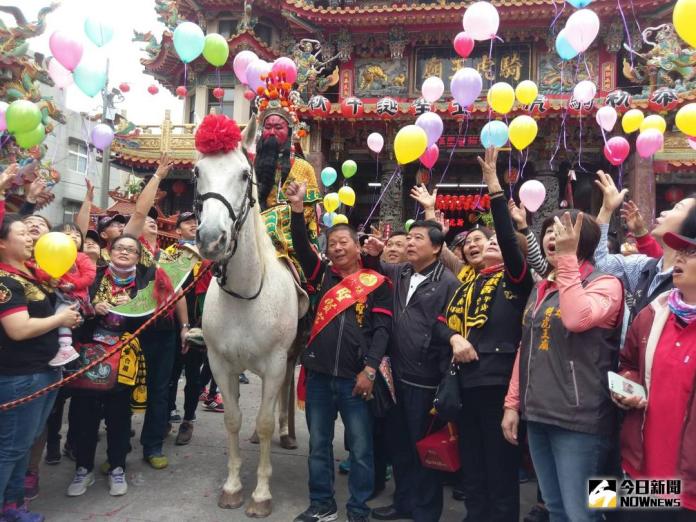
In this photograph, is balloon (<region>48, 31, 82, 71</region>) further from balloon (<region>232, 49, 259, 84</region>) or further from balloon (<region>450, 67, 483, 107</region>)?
balloon (<region>450, 67, 483, 107</region>)

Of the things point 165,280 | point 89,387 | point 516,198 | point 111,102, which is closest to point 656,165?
point 516,198

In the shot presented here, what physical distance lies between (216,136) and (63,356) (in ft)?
5.51

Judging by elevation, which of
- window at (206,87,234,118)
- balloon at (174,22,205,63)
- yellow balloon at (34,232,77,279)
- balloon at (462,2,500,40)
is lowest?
yellow balloon at (34,232,77,279)

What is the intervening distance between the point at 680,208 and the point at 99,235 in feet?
15.4

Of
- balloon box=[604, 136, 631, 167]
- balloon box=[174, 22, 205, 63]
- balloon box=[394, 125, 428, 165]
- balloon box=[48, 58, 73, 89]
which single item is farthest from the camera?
balloon box=[604, 136, 631, 167]

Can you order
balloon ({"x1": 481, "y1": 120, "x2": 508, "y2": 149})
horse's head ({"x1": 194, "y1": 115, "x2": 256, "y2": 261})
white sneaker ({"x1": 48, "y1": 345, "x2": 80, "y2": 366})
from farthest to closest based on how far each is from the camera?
balloon ({"x1": 481, "y1": 120, "x2": 508, "y2": 149})
white sneaker ({"x1": 48, "y1": 345, "x2": 80, "y2": 366})
horse's head ({"x1": 194, "y1": 115, "x2": 256, "y2": 261})

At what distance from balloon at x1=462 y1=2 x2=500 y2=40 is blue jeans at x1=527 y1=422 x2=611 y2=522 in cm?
687

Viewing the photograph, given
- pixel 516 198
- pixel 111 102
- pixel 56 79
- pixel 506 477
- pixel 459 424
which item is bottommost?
pixel 506 477

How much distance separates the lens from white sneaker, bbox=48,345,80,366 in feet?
9.57

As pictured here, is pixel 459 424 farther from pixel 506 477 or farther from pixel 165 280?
pixel 165 280

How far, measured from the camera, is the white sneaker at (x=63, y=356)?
2.92m

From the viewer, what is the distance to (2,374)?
2.68 meters

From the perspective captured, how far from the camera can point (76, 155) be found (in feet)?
80.5

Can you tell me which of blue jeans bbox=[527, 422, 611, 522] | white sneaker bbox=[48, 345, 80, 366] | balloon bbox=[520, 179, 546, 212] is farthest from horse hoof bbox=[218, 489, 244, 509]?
balloon bbox=[520, 179, 546, 212]
